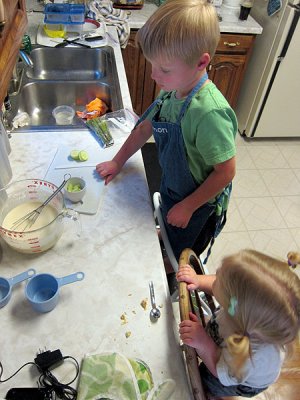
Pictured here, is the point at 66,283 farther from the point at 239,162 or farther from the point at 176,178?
the point at 239,162

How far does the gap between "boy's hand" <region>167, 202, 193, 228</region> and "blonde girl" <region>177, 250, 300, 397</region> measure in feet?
0.99

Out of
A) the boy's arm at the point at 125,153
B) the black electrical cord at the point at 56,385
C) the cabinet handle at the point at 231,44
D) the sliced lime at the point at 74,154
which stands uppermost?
the cabinet handle at the point at 231,44

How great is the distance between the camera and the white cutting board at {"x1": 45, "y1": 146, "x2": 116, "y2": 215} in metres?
0.96

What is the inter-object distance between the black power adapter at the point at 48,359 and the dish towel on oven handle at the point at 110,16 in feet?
5.84

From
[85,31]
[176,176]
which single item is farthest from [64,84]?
[176,176]

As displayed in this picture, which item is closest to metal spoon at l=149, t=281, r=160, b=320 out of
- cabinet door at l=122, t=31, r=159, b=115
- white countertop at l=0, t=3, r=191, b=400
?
white countertop at l=0, t=3, r=191, b=400

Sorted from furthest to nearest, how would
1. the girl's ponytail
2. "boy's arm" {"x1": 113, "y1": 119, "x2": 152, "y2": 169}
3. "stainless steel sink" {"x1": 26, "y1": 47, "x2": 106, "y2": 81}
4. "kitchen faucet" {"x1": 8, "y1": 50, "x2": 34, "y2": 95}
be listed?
"stainless steel sink" {"x1": 26, "y1": 47, "x2": 106, "y2": 81} < "kitchen faucet" {"x1": 8, "y1": 50, "x2": 34, "y2": 95} < "boy's arm" {"x1": 113, "y1": 119, "x2": 152, "y2": 169} < the girl's ponytail

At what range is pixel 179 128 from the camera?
939 millimetres

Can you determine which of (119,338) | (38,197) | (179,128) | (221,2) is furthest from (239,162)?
(119,338)

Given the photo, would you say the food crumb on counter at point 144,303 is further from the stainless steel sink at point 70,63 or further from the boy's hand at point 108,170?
the stainless steel sink at point 70,63

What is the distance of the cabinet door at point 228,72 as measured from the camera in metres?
2.36

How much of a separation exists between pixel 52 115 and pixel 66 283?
3.49 feet

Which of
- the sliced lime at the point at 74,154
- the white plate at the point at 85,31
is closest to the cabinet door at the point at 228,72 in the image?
the white plate at the point at 85,31

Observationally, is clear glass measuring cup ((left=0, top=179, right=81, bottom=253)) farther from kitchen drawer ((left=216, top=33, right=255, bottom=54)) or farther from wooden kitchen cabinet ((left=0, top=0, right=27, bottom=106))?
kitchen drawer ((left=216, top=33, right=255, bottom=54))
